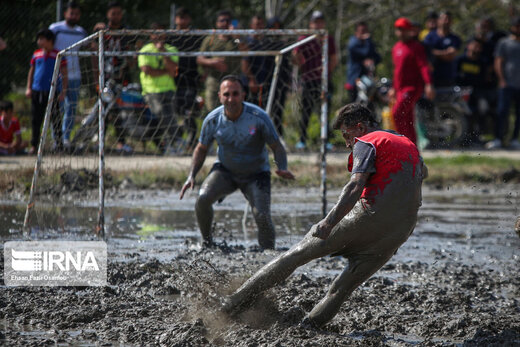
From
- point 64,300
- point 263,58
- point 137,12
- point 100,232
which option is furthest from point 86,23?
point 64,300

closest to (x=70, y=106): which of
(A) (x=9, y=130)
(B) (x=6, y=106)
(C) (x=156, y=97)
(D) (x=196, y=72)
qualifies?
(C) (x=156, y=97)

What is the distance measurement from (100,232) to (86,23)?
7.03 meters

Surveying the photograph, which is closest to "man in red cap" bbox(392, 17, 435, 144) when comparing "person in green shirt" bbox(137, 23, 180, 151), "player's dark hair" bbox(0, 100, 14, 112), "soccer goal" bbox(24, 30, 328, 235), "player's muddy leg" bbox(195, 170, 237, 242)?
"soccer goal" bbox(24, 30, 328, 235)

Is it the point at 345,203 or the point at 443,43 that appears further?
the point at 443,43

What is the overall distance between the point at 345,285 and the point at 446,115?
1089 centimetres

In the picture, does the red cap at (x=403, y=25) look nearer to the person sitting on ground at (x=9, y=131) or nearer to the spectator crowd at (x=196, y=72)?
the spectator crowd at (x=196, y=72)

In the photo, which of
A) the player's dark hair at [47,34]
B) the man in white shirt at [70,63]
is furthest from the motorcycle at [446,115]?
the player's dark hair at [47,34]

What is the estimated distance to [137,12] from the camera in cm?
1695

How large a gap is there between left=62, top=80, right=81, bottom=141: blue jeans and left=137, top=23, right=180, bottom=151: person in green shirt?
48.3 inches

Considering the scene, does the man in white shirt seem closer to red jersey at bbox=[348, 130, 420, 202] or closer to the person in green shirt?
the person in green shirt

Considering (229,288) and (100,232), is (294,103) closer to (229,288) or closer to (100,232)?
(100,232)

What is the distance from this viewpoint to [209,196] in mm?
8914

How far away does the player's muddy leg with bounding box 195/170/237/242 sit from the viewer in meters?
8.91

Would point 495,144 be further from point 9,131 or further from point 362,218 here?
point 362,218
